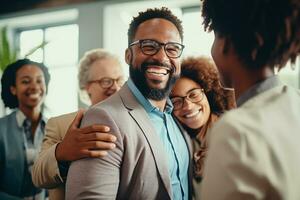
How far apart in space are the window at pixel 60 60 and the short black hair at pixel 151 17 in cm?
215

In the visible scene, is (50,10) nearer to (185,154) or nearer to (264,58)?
(185,154)

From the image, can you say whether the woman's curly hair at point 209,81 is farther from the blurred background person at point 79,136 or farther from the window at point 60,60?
the window at point 60,60

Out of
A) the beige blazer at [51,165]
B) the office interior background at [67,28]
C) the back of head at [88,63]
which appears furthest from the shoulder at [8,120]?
the office interior background at [67,28]

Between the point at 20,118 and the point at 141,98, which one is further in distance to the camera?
the point at 20,118

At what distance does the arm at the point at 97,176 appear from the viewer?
1.00m

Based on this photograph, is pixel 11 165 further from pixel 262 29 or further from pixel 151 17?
pixel 262 29

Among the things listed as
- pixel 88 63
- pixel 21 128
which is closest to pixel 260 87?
pixel 88 63

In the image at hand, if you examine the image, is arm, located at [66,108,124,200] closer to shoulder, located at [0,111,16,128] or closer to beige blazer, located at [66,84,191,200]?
beige blazer, located at [66,84,191,200]

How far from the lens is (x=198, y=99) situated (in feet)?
4.66

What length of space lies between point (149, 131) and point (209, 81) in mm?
420

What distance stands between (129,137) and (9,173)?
1.03m

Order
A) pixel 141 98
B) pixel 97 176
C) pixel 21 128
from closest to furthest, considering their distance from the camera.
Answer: pixel 97 176 < pixel 141 98 < pixel 21 128

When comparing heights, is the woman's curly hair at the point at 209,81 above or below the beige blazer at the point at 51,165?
above

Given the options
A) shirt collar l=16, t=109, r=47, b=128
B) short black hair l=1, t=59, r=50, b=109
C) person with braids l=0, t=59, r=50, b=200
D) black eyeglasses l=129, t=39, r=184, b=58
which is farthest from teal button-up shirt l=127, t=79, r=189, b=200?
short black hair l=1, t=59, r=50, b=109
